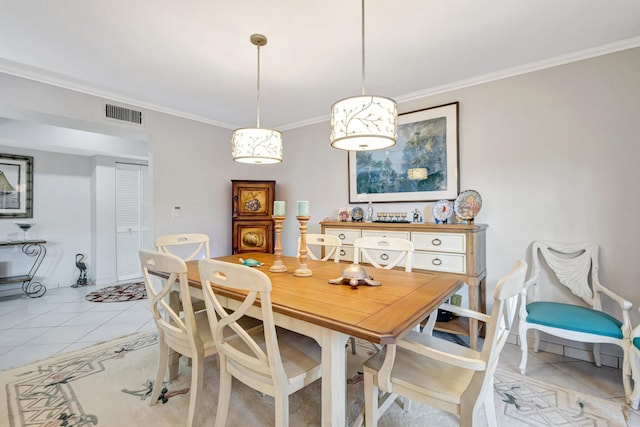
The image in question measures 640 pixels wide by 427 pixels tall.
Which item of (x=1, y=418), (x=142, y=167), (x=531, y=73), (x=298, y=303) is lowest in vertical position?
(x=1, y=418)

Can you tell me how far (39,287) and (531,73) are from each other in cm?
684

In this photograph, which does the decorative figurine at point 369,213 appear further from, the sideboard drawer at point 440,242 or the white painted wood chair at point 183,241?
the white painted wood chair at point 183,241

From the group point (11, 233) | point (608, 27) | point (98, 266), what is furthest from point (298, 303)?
point (11, 233)

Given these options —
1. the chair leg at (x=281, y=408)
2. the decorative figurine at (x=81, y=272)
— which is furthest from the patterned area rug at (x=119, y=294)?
the chair leg at (x=281, y=408)

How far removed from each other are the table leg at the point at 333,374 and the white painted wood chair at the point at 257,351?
6.9 inches

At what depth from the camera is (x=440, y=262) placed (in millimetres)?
2539

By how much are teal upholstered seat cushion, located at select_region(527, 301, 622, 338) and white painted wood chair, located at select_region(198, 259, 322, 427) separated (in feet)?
5.66

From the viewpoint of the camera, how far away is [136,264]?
531 cm

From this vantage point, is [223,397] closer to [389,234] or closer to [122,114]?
[389,234]

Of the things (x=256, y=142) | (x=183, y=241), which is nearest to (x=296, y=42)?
(x=256, y=142)

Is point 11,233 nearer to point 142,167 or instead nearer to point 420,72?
point 142,167

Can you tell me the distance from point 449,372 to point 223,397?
1080mm

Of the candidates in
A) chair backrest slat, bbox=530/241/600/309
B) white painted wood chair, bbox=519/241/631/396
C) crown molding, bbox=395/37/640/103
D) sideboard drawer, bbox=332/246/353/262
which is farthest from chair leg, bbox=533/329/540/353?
crown molding, bbox=395/37/640/103

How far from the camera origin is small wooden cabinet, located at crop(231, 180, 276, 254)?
386cm
